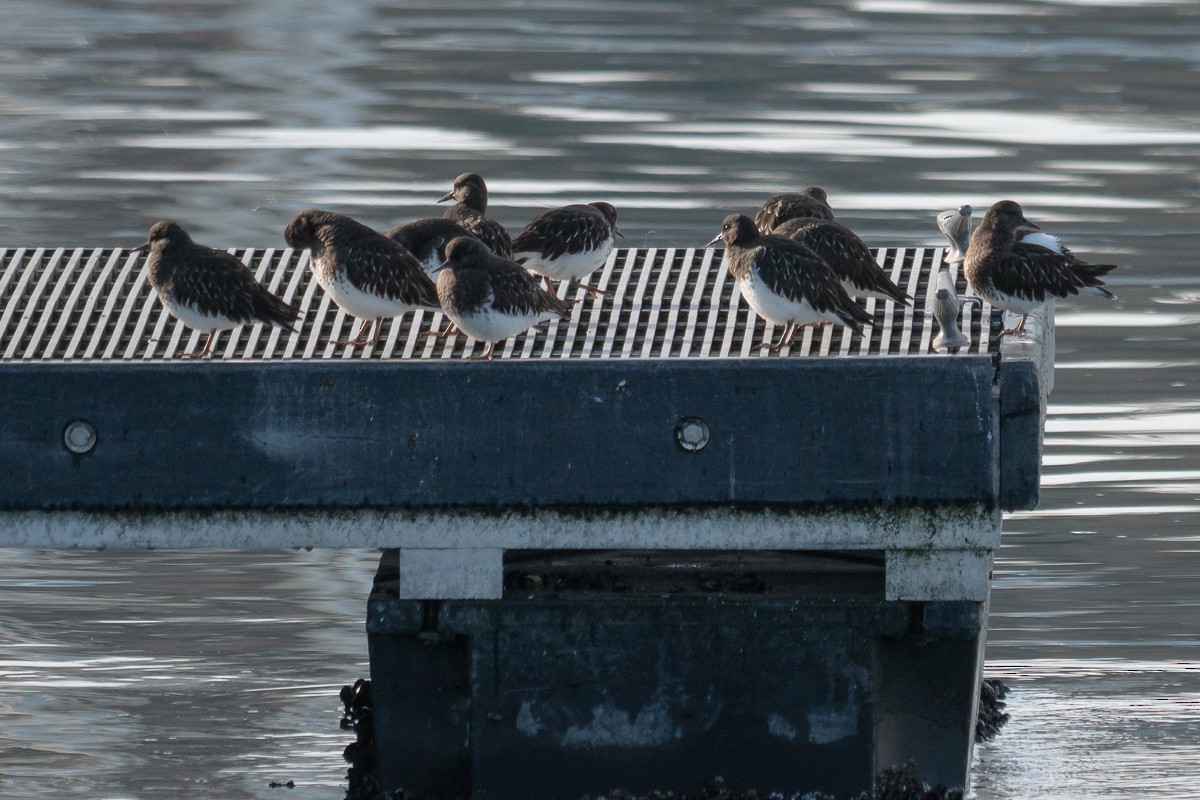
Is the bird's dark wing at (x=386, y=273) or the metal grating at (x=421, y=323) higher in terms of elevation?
the bird's dark wing at (x=386, y=273)

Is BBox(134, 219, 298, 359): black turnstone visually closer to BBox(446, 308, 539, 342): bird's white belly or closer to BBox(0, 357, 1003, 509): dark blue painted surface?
BBox(0, 357, 1003, 509): dark blue painted surface

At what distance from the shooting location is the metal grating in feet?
28.2

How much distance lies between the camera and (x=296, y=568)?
38.3 ft

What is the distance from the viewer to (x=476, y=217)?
36.4 ft

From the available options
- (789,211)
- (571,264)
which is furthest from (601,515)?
(789,211)

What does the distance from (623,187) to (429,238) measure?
1162 cm

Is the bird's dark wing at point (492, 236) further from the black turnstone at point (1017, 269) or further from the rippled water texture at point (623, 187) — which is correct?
the black turnstone at point (1017, 269)

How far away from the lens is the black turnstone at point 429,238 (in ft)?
33.1

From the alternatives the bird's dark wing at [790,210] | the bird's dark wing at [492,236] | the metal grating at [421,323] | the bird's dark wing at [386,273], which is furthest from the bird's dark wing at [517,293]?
the bird's dark wing at [790,210]

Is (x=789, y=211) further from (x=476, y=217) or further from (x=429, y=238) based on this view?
(x=429, y=238)

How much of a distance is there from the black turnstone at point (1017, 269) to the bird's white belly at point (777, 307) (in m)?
1.00

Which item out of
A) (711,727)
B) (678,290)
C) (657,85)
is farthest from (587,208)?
(657,85)

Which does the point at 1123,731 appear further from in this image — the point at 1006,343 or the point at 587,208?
the point at 587,208

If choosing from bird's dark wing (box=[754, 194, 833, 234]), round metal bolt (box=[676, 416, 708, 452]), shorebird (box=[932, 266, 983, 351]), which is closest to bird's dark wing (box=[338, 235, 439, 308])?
round metal bolt (box=[676, 416, 708, 452])
